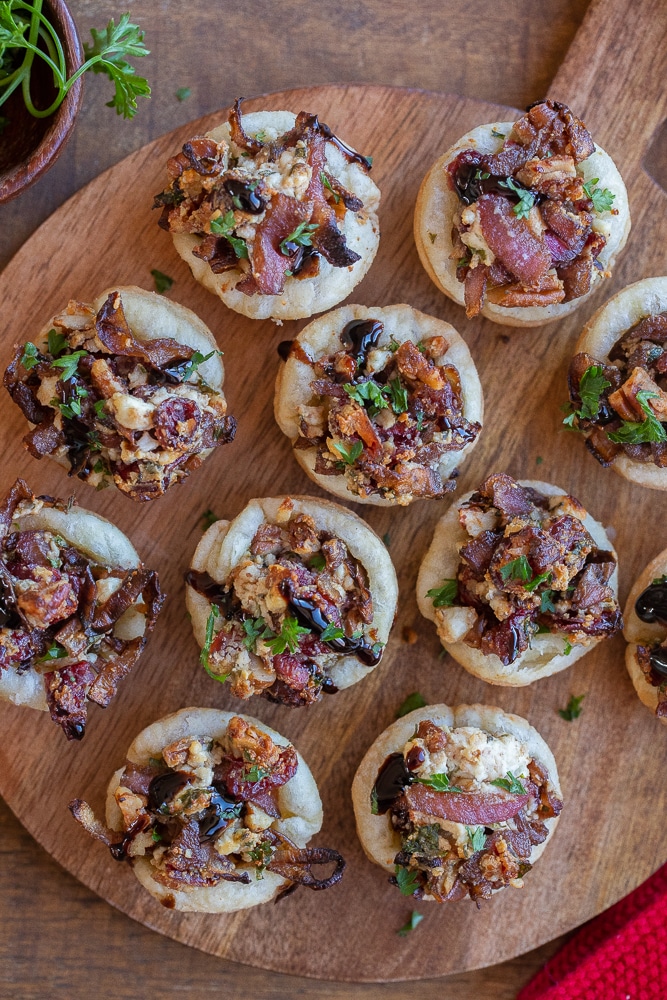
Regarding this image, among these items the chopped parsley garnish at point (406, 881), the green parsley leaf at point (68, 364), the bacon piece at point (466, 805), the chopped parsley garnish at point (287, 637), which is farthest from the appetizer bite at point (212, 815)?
the green parsley leaf at point (68, 364)

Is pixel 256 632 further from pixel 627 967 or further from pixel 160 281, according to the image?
pixel 627 967

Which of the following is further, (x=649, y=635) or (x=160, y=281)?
(x=649, y=635)

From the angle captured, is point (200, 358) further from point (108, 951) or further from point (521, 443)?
point (108, 951)

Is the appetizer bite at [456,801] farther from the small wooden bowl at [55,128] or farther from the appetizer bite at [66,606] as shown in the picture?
the small wooden bowl at [55,128]

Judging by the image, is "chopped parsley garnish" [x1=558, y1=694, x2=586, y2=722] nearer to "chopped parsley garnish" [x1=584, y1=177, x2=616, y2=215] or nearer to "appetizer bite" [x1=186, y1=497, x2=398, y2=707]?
"appetizer bite" [x1=186, y1=497, x2=398, y2=707]

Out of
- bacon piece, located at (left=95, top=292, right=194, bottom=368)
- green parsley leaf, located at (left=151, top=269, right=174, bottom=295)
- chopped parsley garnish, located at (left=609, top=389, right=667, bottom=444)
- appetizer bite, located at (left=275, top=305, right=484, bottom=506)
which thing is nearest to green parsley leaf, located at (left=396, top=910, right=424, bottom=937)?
appetizer bite, located at (left=275, top=305, right=484, bottom=506)

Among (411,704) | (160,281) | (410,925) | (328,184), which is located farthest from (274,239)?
(410,925)
